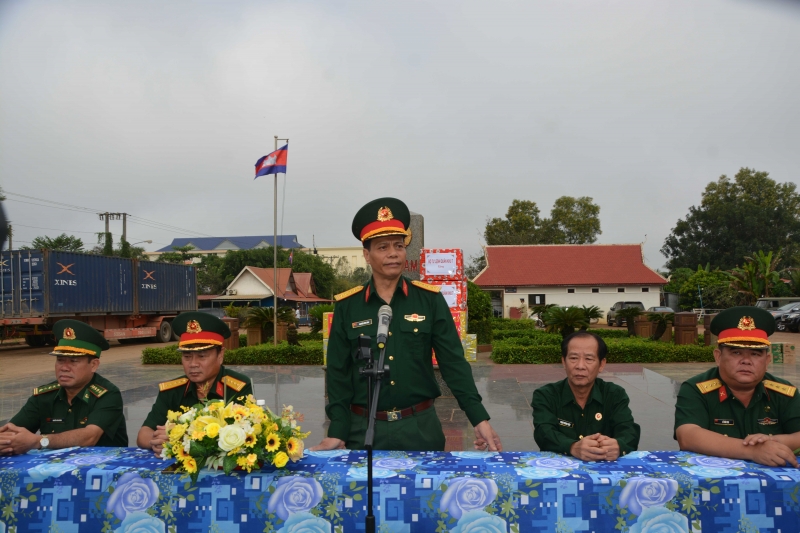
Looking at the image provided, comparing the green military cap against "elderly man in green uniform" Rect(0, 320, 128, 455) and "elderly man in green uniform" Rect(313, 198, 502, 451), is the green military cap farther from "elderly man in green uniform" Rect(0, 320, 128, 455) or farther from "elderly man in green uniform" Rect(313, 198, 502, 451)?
"elderly man in green uniform" Rect(313, 198, 502, 451)

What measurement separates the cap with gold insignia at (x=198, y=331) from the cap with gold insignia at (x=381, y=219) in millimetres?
884

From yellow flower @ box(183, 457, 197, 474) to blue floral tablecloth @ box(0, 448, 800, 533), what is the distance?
10 centimetres

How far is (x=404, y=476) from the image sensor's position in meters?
1.94

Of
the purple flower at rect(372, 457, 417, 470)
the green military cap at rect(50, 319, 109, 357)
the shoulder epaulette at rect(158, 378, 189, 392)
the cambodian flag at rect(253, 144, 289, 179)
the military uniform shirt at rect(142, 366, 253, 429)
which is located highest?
the cambodian flag at rect(253, 144, 289, 179)

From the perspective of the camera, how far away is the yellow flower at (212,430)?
6.19ft

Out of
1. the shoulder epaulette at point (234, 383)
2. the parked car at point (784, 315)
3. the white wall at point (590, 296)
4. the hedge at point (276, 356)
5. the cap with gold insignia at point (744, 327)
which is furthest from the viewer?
the white wall at point (590, 296)

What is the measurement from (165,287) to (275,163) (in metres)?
10.9

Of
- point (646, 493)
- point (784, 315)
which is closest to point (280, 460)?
point (646, 493)

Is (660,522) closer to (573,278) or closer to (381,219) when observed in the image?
(381,219)

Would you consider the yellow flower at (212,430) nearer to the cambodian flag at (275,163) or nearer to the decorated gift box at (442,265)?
the decorated gift box at (442,265)

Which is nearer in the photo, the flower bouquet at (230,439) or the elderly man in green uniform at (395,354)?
the flower bouquet at (230,439)

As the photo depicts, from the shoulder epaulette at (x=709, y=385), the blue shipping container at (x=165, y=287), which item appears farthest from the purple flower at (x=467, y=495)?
the blue shipping container at (x=165, y=287)

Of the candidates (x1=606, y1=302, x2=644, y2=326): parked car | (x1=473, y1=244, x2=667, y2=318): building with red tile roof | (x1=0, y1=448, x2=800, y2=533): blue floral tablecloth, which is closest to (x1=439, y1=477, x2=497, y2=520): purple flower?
(x1=0, y1=448, x2=800, y2=533): blue floral tablecloth

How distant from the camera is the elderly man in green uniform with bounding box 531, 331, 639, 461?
278 cm
